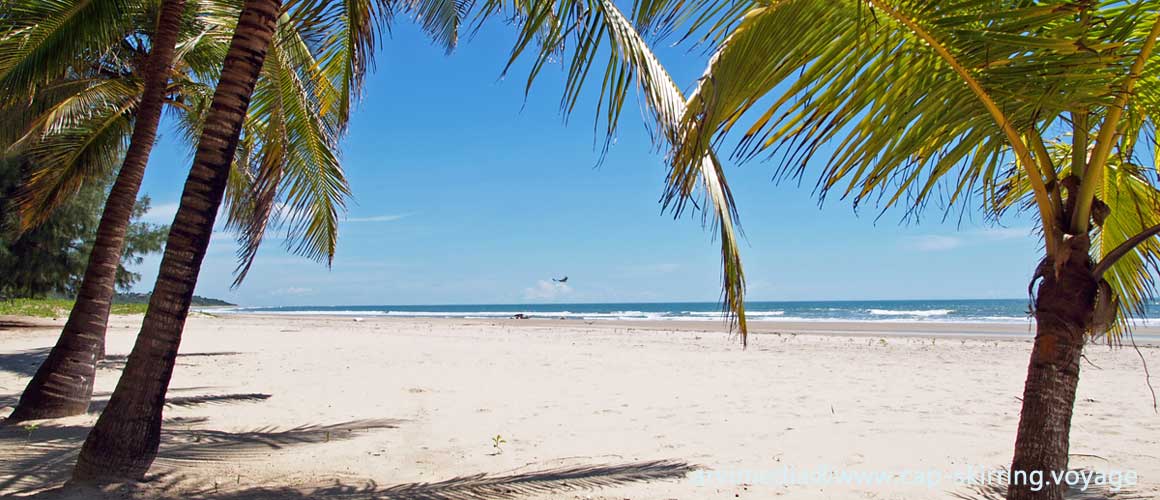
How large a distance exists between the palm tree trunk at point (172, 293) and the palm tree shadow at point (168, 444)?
282 millimetres

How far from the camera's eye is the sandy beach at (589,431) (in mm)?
3689

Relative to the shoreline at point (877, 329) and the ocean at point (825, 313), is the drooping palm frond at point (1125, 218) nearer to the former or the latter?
the shoreline at point (877, 329)

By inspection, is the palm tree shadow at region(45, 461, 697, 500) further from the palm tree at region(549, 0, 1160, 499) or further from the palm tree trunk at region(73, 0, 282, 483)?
the palm tree at region(549, 0, 1160, 499)

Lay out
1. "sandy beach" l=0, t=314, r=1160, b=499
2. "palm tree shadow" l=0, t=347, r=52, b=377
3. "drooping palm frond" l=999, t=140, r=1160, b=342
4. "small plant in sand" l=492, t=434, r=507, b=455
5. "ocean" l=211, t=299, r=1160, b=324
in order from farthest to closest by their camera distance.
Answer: "ocean" l=211, t=299, r=1160, b=324 < "palm tree shadow" l=0, t=347, r=52, b=377 < "small plant in sand" l=492, t=434, r=507, b=455 < "sandy beach" l=0, t=314, r=1160, b=499 < "drooping palm frond" l=999, t=140, r=1160, b=342

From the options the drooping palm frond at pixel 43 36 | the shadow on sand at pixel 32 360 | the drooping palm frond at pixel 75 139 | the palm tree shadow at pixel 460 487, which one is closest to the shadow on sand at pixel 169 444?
the palm tree shadow at pixel 460 487

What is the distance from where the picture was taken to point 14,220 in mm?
12727

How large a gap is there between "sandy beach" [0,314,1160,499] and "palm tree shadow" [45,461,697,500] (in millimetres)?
17

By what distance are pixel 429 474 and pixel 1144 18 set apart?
385cm

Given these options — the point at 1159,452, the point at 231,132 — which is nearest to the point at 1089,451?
the point at 1159,452

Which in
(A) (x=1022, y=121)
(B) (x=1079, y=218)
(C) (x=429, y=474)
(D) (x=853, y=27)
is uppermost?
(D) (x=853, y=27)

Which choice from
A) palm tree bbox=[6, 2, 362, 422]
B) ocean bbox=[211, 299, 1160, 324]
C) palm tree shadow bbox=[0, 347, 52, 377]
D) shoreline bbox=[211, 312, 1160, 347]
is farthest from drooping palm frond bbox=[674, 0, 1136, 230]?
ocean bbox=[211, 299, 1160, 324]

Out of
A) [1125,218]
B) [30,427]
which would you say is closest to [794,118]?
[1125,218]

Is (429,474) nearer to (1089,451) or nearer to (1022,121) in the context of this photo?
(1022,121)

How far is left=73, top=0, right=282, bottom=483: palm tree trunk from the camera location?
3352mm
